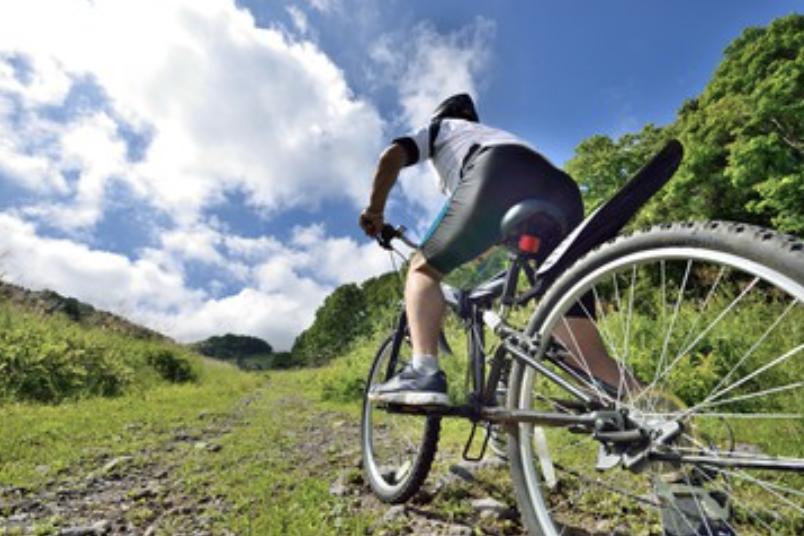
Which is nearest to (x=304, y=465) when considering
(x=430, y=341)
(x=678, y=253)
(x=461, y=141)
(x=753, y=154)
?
(x=430, y=341)

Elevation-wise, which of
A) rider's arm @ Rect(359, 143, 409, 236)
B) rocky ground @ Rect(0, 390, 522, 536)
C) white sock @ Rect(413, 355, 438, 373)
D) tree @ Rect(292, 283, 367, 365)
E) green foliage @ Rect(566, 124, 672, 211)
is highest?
green foliage @ Rect(566, 124, 672, 211)

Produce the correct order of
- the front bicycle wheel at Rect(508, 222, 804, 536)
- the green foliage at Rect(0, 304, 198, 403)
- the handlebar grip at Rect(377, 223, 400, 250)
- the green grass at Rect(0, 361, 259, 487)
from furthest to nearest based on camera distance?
the green foliage at Rect(0, 304, 198, 403) < the green grass at Rect(0, 361, 259, 487) < the handlebar grip at Rect(377, 223, 400, 250) < the front bicycle wheel at Rect(508, 222, 804, 536)

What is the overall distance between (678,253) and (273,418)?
24.0 ft

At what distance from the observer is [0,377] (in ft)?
25.6

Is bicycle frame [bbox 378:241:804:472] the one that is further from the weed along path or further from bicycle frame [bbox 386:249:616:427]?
the weed along path

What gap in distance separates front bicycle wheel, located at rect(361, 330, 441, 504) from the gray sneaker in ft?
0.52

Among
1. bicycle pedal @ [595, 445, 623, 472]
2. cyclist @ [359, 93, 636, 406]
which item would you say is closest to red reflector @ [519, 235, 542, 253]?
cyclist @ [359, 93, 636, 406]

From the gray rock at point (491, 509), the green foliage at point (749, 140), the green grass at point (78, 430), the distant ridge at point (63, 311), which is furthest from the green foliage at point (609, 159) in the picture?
the gray rock at point (491, 509)

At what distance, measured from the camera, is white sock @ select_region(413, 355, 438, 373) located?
271cm

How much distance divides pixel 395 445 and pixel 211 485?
4.46 feet

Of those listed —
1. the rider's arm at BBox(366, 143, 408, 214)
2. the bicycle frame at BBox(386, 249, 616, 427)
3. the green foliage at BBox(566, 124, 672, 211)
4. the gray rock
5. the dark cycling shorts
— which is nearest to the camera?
the bicycle frame at BBox(386, 249, 616, 427)

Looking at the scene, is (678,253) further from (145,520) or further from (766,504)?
(145,520)

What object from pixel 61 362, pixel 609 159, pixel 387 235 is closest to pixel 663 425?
pixel 387 235

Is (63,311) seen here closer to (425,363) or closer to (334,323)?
(425,363)
